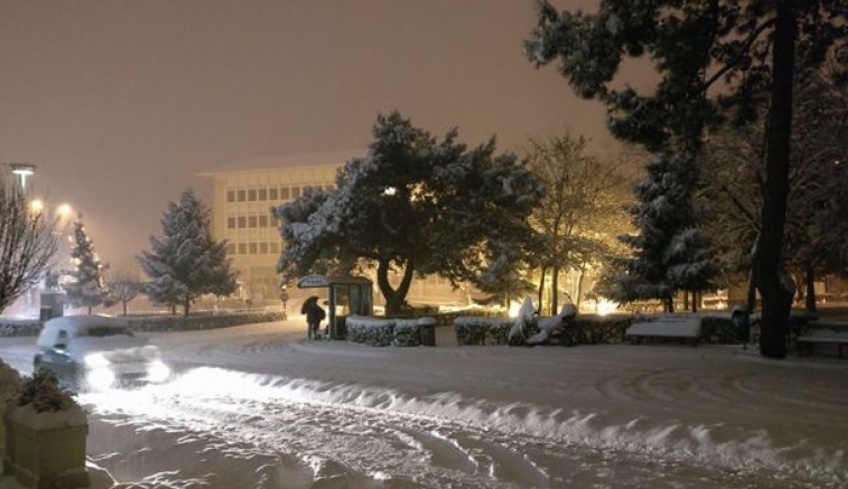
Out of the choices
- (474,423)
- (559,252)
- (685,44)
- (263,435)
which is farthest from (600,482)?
(559,252)

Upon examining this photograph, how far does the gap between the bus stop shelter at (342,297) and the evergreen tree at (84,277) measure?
24.3 meters

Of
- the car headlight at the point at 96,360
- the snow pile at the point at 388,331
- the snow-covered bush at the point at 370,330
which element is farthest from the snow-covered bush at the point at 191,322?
the car headlight at the point at 96,360

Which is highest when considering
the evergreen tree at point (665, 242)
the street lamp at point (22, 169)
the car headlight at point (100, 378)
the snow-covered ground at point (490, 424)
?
the street lamp at point (22, 169)

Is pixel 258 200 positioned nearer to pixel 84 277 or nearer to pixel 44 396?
pixel 84 277

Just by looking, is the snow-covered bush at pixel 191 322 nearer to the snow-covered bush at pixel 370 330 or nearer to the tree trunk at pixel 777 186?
the snow-covered bush at pixel 370 330

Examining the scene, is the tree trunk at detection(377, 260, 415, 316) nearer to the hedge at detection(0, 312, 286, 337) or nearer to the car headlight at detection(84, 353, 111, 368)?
the hedge at detection(0, 312, 286, 337)

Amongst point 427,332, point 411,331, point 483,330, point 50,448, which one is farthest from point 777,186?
point 50,448

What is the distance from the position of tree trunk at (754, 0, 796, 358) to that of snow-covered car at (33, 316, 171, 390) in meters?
13.7

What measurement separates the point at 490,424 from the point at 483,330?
11473 mm

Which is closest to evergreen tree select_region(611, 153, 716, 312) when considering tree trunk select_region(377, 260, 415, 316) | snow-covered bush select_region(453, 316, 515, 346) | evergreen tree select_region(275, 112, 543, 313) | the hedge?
evergreen tree select_region(275, 112, 543, 313)

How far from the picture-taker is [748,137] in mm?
28484

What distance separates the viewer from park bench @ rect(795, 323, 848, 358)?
17.0 meters

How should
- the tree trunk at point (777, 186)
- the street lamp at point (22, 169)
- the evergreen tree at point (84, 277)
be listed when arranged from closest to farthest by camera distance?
the tree trunk at point (777, 186) → the street lamp at point (22, 169) → the evergreen tree at point (84, 277)

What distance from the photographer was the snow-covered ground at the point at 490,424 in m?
8.66
